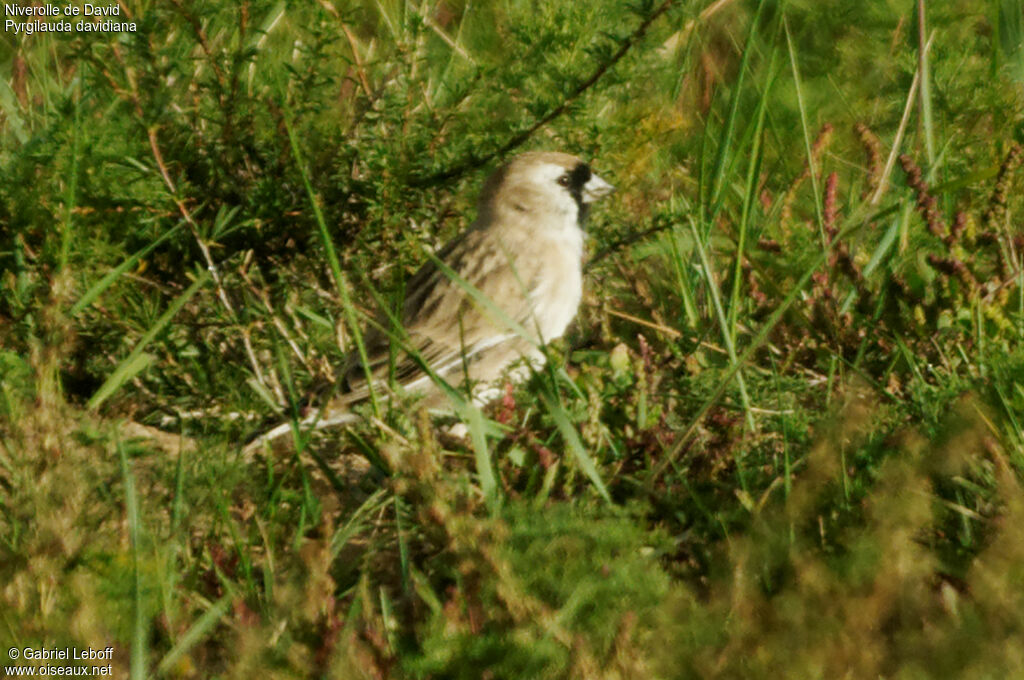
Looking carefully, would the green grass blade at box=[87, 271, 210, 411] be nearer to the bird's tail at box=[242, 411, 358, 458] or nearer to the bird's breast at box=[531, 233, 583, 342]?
the bird's tail at box=[242, 411, 358, 458]

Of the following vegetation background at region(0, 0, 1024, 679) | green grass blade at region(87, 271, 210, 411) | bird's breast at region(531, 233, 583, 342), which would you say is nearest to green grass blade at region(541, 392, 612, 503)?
vegetation background at region(0, 0, 1024, 679)

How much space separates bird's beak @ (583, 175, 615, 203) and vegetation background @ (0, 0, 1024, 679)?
0.09m

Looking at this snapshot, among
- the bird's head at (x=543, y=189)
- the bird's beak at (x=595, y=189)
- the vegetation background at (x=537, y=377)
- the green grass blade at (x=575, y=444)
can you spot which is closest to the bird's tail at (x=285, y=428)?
the vegetation background at (x=537, y=377)

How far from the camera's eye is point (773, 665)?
2.17m

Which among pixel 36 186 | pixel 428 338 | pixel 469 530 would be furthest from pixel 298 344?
pixel 469 530

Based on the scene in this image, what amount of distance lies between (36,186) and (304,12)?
1153 millimetres

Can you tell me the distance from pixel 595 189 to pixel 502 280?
0.50 m

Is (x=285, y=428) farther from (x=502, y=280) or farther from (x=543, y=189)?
(x=543, y=189)

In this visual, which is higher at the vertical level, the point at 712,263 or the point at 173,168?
the point at 173,168

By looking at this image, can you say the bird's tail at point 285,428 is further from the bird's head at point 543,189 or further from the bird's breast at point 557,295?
the bird's head at point 543,189

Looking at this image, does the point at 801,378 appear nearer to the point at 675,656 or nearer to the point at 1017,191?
the point at 1017,191

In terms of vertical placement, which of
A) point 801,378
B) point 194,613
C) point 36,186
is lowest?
point 194,613

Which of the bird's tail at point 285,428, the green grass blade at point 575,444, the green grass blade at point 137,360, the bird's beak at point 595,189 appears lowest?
the green grass blade at point 575,444

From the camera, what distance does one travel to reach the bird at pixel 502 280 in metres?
4.41
